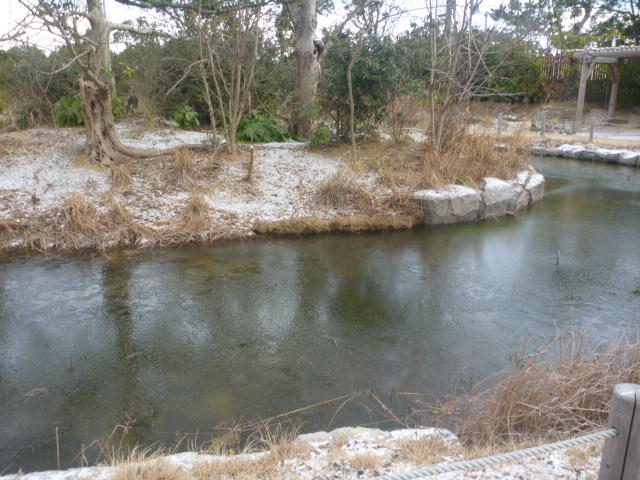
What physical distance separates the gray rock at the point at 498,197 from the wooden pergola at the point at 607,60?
945cm

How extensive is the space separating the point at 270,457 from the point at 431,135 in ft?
27.7

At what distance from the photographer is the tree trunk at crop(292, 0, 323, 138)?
407 inches

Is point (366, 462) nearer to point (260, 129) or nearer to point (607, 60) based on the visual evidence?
point (260, 129)

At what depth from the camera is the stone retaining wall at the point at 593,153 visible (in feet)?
42.2

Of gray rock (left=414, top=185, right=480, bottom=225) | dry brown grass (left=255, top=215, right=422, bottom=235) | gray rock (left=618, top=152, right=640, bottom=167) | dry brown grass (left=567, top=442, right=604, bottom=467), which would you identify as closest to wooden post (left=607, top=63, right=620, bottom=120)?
gray rock (left=618, top=152, right=640, bottom=167)

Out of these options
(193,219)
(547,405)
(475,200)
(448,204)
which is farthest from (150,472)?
(475,200)

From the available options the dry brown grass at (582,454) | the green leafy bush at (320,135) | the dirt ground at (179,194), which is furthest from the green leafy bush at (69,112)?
the dry brown grass at (582,454)

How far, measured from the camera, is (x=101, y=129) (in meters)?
8.77

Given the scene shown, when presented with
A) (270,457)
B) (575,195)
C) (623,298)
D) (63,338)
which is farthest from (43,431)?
(575,195)

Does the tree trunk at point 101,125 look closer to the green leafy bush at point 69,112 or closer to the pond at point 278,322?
the green leafy bush at point 69,112

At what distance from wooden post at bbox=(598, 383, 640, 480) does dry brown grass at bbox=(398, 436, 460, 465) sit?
0.80 metres

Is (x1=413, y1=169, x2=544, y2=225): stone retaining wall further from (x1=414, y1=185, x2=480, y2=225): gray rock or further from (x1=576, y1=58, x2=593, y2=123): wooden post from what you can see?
(x1=576, y1=58, x2=593, y2=123): wooden post

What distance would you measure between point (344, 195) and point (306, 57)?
137 inches

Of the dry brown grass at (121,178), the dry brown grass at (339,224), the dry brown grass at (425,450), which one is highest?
A: the dry brown grass at (121,178)
